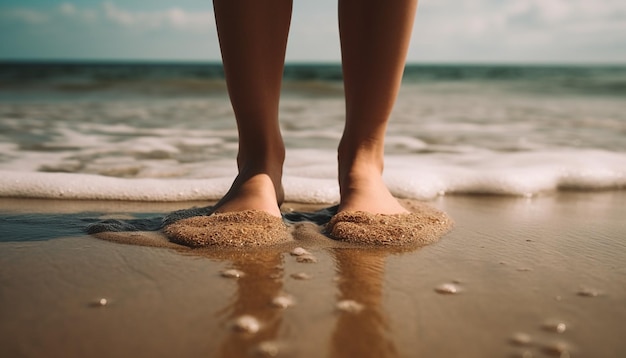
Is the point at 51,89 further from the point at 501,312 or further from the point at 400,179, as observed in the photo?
the point at 501,312

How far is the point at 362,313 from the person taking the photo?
80 cm

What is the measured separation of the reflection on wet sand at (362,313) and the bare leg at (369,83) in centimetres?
26

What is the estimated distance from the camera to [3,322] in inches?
29.5

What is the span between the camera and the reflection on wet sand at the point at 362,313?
693 millimetres

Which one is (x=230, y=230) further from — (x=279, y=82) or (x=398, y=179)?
(x=398, y=179)

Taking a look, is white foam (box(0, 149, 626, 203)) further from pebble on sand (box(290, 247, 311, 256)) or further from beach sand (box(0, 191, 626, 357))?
pebble on sand (box(290, 247, 311, 256))

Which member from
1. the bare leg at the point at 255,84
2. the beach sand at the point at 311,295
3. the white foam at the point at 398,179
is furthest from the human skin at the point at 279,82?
the white foam at the point at 398,179

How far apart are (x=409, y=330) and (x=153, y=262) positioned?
485 millimetres

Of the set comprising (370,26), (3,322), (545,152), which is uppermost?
(370,26)

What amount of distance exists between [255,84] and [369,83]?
10.2 inches

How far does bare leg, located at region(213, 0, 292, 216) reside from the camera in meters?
1.25

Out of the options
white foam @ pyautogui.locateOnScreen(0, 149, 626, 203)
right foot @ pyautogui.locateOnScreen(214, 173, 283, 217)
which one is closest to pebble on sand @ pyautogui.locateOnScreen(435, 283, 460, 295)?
right foot @ pyautogui.locateOnScreen(214, 173, 283, 217)

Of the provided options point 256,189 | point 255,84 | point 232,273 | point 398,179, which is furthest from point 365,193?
point 398,179

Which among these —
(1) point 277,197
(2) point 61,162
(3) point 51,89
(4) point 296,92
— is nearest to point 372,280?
(1) point 277,197
